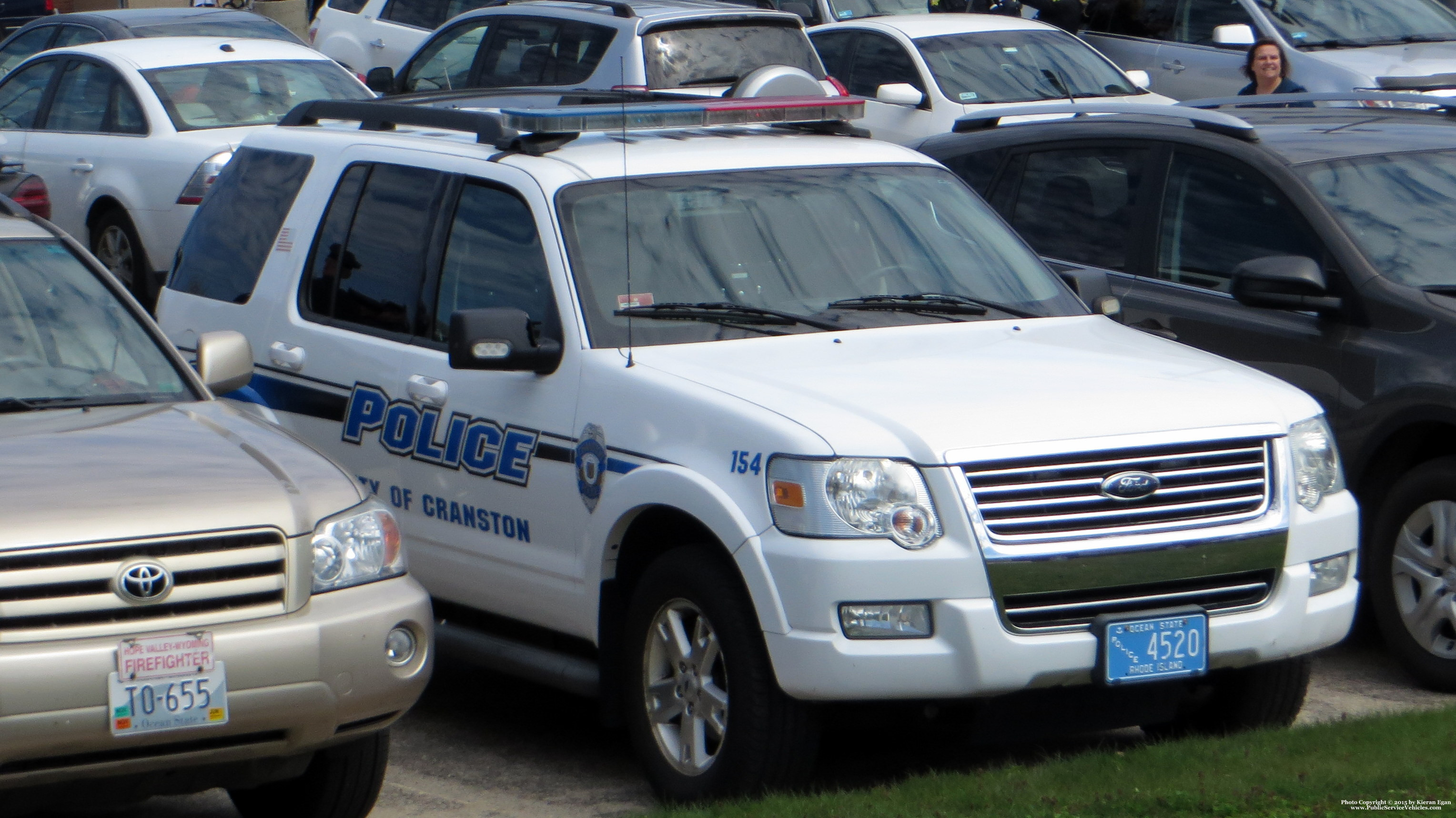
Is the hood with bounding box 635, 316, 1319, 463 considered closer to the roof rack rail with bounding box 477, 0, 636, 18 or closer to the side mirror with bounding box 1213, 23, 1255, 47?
the roof rack rail with bounding box 477, 0, 636, 18

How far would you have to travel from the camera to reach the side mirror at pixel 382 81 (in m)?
15.6

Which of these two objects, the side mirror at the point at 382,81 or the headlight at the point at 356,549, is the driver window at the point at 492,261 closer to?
the headlight at the point at 356,549

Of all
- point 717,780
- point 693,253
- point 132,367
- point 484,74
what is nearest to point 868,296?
point 693,253

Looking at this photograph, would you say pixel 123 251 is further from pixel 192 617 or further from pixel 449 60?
pixel 192 617

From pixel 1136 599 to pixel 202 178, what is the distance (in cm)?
845

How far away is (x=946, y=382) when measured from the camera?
5605 mm

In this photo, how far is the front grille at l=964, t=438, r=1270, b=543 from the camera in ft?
17.0

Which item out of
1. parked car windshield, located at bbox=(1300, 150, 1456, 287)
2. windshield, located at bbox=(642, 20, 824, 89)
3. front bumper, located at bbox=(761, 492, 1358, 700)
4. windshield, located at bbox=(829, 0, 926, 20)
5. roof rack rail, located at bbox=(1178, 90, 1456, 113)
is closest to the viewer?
front bumper, located at bbox=(761, 492, 1358, 700)

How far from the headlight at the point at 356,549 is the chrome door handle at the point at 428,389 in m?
1.23

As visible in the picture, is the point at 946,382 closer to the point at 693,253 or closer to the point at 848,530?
the point at 848,530

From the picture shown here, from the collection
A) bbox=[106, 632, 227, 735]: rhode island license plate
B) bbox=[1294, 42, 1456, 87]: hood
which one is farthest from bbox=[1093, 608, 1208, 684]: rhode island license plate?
bbox=[1294, 42, 1456, 87]: hood

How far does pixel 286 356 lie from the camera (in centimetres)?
712

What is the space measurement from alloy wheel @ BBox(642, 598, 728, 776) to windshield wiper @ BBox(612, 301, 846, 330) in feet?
3.14

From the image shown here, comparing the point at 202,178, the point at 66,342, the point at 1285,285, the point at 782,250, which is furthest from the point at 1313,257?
the point at 202,178
